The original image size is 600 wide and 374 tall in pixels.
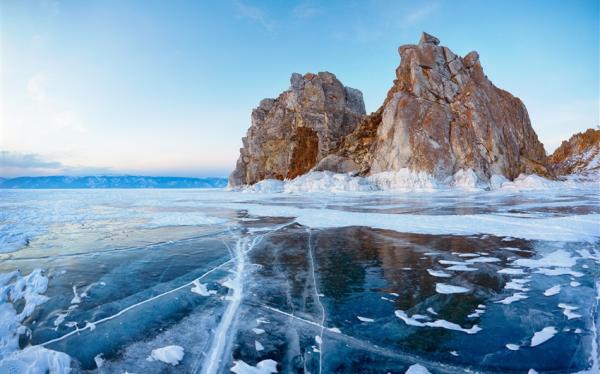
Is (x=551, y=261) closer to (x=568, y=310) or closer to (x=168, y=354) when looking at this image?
(x=568, y=310)

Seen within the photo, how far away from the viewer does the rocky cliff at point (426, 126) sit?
50188 mm

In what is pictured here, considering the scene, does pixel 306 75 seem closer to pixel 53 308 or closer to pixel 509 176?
pixel 509 176

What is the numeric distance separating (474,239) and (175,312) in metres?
7.83

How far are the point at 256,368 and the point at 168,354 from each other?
0.92m

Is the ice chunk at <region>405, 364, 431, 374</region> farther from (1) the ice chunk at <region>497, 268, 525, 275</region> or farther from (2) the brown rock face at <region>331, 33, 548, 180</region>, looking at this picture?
(2) the brown rock face at <region>331, 33, 548, 180</region>

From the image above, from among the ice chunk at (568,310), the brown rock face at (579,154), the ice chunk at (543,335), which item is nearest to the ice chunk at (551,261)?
the ice chunk at (568,310)

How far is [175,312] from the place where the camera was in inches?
161

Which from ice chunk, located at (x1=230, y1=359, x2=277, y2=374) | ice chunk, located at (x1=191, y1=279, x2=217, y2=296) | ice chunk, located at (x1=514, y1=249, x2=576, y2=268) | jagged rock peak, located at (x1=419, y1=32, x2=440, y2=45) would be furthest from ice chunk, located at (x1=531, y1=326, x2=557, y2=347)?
jagged rock peak, located at (x1=419, y1=32, x2=440, y2=45)

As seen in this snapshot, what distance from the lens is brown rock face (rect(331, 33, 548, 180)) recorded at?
164ft

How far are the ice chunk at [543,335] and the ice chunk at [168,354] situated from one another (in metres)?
3.44

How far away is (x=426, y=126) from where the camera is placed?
172 ft

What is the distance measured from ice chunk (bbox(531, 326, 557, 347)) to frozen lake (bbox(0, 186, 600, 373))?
2 cm

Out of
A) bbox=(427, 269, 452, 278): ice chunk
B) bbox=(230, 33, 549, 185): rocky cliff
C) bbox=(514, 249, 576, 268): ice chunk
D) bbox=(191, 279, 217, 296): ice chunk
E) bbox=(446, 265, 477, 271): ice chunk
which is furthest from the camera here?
bbox=(230, 33, 549, 185): rocky cliff

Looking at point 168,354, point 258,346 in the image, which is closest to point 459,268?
point 258,346
